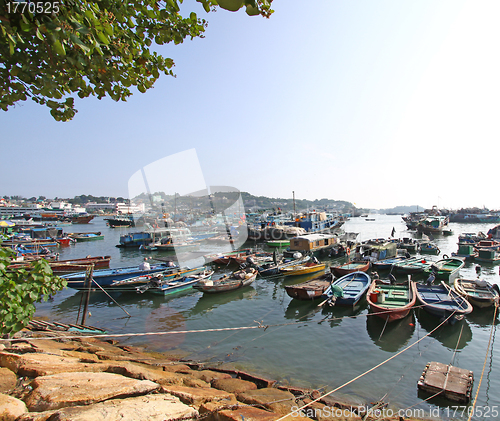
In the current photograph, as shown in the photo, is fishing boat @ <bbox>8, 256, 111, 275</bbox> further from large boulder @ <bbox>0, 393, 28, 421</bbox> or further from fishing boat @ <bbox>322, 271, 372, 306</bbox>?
fishing boat @ <bbox>322, 271, 372, 306</bbox>

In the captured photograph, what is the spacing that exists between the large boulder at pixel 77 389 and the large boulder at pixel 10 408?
0.45 ft

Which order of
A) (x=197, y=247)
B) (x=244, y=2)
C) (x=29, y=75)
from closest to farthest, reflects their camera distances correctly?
(x=244, y=2) < (x=29, y=75) < (x=197, y=247)

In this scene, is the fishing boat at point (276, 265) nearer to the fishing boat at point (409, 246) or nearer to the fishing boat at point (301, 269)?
the fishing boat at point (301, 269)

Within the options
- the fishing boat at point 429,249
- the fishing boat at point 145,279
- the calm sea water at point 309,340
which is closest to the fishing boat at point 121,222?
the fishing boat at point 145,279

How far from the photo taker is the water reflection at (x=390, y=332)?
1155 centimetres

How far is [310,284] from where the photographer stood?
1869 cm

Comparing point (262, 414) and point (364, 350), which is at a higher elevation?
point (262, 414)

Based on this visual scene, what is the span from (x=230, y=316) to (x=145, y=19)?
1451 centimetres

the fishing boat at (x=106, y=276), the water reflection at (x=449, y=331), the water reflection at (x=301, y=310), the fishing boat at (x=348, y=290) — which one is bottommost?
the water reflection at (x=449, y=331)

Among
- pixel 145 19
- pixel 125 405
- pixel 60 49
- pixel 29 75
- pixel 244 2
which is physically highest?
pixel 145 19

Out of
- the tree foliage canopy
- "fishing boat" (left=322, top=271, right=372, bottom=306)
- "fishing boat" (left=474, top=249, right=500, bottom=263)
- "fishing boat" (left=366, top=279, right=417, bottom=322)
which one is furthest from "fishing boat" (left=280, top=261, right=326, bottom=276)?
"fishing boat" (left=474, top=249, right=500, bottom=263)

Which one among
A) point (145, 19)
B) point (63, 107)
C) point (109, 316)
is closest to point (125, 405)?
point (63, 107)

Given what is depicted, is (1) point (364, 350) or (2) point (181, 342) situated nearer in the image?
(1) point (364, 350)

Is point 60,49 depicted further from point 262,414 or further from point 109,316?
point 109,316
